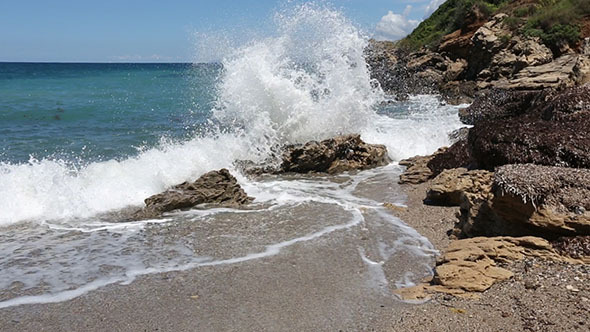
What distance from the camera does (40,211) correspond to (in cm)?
774

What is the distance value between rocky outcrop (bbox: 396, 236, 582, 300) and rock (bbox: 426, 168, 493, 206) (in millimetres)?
2088

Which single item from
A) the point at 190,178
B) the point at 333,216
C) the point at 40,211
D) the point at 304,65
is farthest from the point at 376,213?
the point at 304,65

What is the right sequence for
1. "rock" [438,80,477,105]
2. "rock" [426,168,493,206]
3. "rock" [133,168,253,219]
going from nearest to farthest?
"rock" [426,168,493,206] → "rock" [133,168,253,219] → "rock" [438,80,477,105]

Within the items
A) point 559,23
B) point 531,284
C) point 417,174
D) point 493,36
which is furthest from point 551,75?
point 493,36

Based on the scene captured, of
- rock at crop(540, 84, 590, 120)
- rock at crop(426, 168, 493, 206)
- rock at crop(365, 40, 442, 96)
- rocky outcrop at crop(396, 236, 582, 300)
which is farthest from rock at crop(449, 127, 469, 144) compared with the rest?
rock at crop(365, 40, 442, 96)

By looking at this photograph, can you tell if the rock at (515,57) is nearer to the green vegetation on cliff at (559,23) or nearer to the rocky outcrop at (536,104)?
the green vegetation on cliff at (559,23)

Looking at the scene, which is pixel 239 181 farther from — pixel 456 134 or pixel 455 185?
pixel 456 134

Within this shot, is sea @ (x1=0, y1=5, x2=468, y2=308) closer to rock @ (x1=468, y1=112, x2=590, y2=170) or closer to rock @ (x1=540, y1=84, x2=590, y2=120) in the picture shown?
rock @ (x1=468, y1=112, x2=590, y2=170)

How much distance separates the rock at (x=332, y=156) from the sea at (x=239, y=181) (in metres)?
0.36

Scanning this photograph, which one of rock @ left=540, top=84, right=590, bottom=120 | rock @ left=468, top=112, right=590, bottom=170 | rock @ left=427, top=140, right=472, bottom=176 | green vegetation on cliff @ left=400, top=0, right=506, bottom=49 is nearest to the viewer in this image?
rock @ left=468, top=112, right=590, bottom=170

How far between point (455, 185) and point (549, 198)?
263 cm

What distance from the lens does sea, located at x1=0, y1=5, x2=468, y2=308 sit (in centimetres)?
566

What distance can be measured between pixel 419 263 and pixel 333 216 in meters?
2.03

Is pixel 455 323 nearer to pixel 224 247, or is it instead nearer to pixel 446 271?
pixel 446 271
